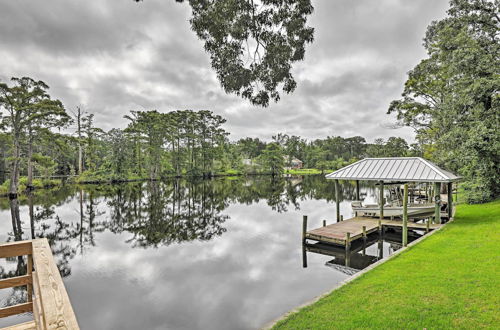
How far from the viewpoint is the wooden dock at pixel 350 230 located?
37.4 feet

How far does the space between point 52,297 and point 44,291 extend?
0.13 metres

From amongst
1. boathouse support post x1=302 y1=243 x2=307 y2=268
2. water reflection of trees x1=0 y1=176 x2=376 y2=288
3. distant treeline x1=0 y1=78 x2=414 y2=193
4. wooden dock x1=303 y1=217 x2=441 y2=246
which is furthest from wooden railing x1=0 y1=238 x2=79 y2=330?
distant treeline x1=0 y1=78 x2=414 y2=193

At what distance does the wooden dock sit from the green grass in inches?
120

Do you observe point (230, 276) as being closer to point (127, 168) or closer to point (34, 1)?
point (34, 1)

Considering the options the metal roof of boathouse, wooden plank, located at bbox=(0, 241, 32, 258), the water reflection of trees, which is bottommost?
the water reflection of trees

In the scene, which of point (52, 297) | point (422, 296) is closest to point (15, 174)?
point (52, 297)

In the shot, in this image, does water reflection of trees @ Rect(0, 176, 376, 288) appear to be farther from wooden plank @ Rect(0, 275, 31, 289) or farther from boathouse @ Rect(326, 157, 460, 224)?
boathouse @ Rect(326, 157, 460, 224)

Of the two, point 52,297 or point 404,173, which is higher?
point 404,173

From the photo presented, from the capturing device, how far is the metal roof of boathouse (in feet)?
39.8

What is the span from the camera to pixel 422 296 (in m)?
5.32

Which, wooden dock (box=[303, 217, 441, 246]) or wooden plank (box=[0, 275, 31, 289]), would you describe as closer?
wooden plank (box=[0, 275, 31, 289])

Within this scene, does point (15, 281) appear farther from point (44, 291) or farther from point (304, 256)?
point (304, 256)

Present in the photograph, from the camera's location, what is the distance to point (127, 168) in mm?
44250

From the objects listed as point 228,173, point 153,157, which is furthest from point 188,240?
point 228,173
